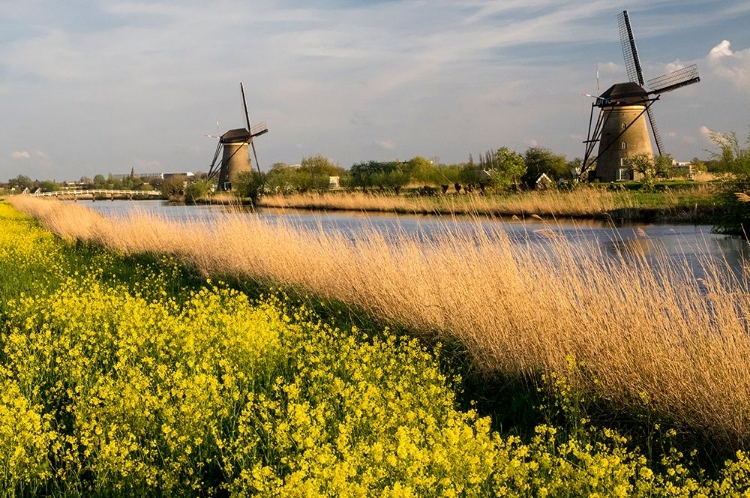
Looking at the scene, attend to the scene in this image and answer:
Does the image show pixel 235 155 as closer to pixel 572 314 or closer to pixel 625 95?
pixel 625 95

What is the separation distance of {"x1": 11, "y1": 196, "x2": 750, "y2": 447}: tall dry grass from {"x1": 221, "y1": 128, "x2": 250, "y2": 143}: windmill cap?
58887 millimetres

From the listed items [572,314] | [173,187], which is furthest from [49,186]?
[572,314]

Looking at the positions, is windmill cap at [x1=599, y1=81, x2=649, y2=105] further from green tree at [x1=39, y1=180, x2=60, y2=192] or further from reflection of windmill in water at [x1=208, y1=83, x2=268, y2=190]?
green tree at [x1=39, y1=180, x2=60, y2=192]

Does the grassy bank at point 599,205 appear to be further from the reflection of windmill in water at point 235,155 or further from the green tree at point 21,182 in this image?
the green tree at point 21,182

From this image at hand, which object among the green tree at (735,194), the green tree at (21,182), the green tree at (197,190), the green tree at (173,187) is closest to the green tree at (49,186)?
the green tree at (21,182)

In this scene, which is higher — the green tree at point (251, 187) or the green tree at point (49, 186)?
the green tree at point (49, 186)

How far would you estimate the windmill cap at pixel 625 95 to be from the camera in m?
46.0

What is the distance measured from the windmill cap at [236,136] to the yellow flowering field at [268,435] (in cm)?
6110

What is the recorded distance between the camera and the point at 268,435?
402 centimetres

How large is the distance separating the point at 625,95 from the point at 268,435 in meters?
47.1

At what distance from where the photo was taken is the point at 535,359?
18.3 feet

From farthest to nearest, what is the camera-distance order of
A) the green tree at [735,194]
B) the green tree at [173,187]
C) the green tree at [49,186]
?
the green tree at [49,186] < the green tree at [173,187] < the green tree at [735,194]

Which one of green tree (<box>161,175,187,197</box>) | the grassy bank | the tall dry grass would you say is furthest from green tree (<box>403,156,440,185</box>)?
the tall dry grass

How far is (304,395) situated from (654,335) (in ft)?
8.55
